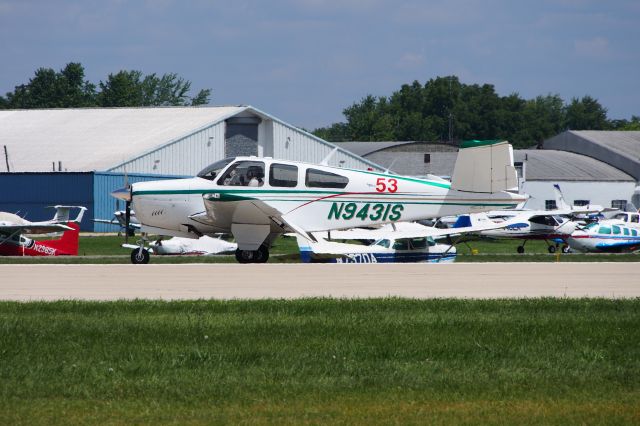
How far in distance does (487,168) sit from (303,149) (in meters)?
42.2

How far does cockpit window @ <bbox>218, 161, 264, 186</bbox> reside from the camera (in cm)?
2341

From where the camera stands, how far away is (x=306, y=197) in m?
23.6

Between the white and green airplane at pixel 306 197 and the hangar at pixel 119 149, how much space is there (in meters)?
33.3

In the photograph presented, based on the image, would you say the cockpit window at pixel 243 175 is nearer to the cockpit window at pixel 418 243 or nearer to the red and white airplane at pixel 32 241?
the cockpit window at pixel 418 243

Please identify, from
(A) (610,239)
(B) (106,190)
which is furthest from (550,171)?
(A) (610,239)

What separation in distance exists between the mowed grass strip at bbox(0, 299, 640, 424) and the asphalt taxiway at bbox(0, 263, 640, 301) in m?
1.81

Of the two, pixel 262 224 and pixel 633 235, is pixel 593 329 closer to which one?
pixel 262 224

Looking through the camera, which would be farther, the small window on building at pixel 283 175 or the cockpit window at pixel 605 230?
the cockpit window at pixel 605 230

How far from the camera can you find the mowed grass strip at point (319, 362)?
27.6 ft

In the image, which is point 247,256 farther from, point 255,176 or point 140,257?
point 140,257

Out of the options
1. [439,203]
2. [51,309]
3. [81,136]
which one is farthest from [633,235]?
[81,136]

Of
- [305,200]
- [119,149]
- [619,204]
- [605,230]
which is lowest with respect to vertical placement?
[619,204]

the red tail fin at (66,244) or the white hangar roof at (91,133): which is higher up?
the white hangar roof at (91,133)

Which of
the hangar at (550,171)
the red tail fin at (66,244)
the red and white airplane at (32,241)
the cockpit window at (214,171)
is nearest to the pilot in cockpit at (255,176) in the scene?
the cockpit window at (214,171)
